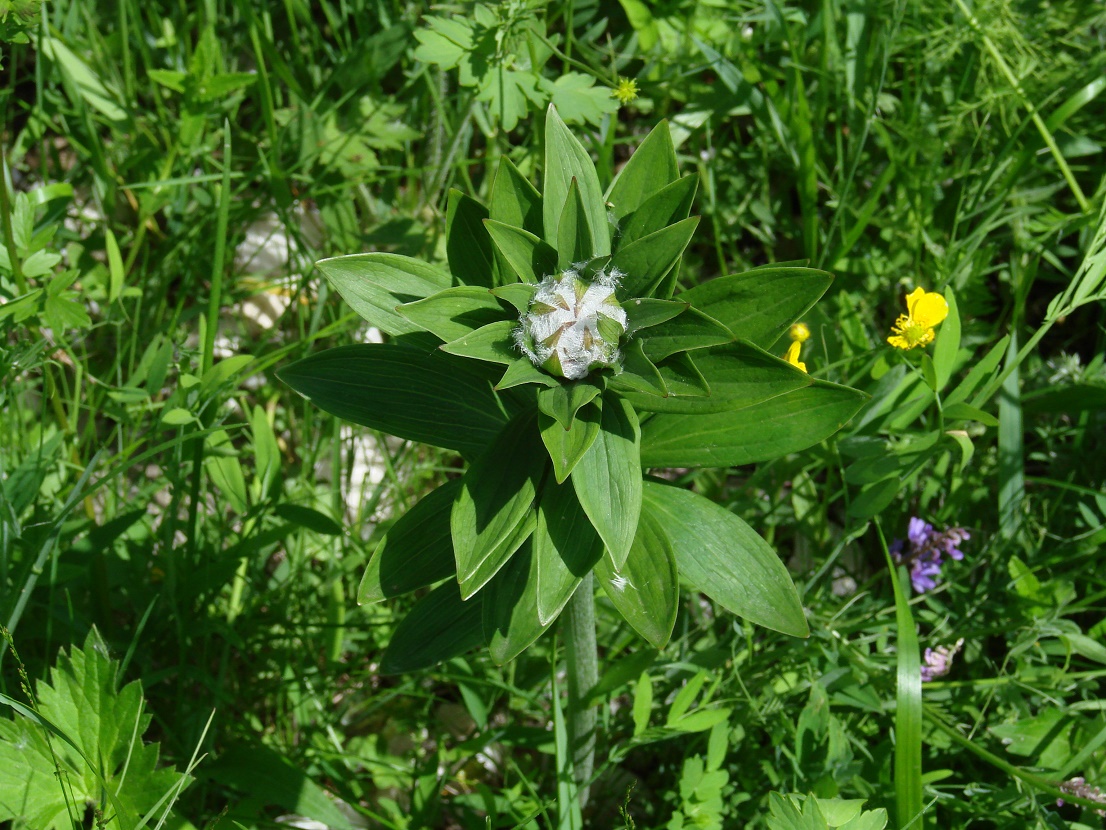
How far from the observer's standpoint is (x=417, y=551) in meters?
1.77

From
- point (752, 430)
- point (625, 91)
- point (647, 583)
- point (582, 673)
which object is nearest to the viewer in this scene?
point (647, 583)

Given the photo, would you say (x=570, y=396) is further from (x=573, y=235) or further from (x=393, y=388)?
(x=393, y=388)

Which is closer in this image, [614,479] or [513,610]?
[614,479]

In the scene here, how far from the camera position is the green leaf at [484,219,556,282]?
59.3 inches

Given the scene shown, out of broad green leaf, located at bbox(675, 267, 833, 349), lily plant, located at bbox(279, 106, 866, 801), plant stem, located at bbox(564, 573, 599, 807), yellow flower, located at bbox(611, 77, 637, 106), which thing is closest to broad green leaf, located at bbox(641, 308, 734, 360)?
lily plant, located at bbox(279, 106, 866, 801)

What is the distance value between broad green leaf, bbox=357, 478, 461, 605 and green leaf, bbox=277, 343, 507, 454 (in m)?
0.13

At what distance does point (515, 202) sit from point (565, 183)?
0.36 feet

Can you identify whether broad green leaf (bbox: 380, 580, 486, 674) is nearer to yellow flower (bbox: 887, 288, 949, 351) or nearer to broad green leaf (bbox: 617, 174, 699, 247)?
broad green leaf (bbox: 617, 174, 699, 247)

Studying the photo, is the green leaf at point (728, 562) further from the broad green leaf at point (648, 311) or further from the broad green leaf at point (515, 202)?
the broad green leaf at point (515, 202)

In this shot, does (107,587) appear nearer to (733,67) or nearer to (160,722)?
(160,722)

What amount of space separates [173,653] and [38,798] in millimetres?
682

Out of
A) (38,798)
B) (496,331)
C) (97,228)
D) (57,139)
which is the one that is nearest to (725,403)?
(496,331)

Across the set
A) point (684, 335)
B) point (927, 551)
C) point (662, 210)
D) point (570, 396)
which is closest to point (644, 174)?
point (662, 210)

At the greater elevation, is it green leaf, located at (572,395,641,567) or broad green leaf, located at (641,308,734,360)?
broad green leaf, located at (641,308,734,360)
